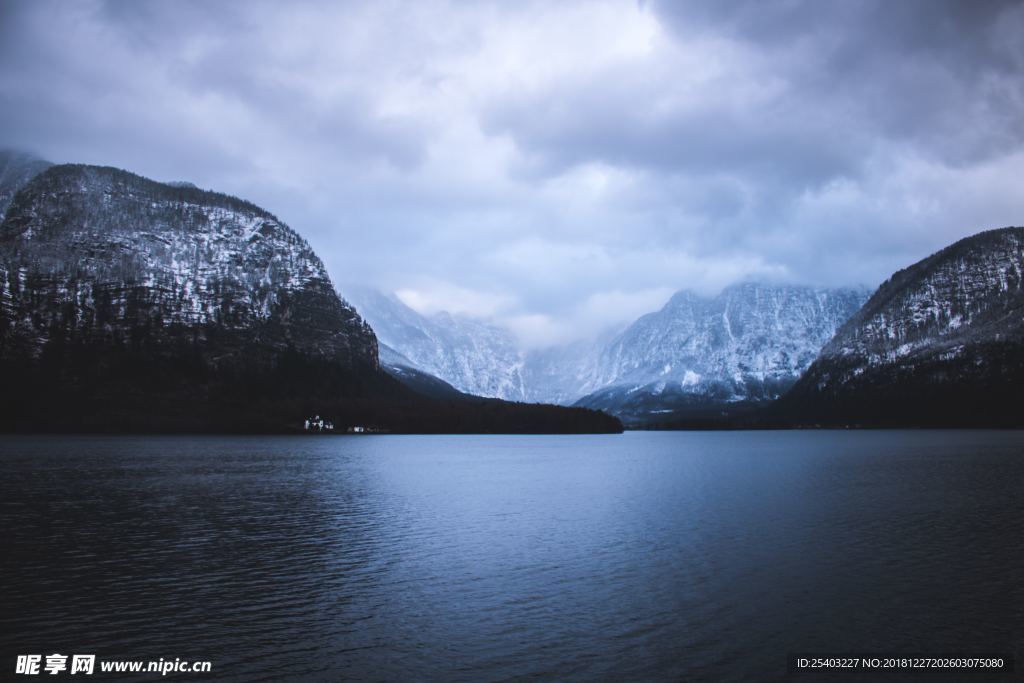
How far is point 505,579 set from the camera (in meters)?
41.9

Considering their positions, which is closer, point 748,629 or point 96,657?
point 96,657

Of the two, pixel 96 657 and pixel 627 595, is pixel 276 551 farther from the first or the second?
pixel 627 595

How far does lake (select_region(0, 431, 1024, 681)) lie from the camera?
2870cm

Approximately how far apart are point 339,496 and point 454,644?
57765 millimetres

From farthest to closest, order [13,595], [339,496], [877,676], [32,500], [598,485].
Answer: [598,485]
[339,496]
[32,500]
[13,595]
[877,676]

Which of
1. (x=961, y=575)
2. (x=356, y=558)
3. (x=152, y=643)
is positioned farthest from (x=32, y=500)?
(x=961, y=575)

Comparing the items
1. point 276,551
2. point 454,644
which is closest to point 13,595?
point 276,551

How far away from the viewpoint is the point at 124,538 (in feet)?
172

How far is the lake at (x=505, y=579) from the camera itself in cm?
2870

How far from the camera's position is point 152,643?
2919 cm

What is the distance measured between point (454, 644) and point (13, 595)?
2493cm

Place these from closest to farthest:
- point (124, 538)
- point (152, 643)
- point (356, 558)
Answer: point (152, 643) → point (356, 558) → point (124, 538)

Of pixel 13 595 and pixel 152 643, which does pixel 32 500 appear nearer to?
pixel 13 595

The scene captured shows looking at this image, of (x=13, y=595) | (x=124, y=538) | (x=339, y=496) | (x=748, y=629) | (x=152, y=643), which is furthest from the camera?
(x=339, y=496)
